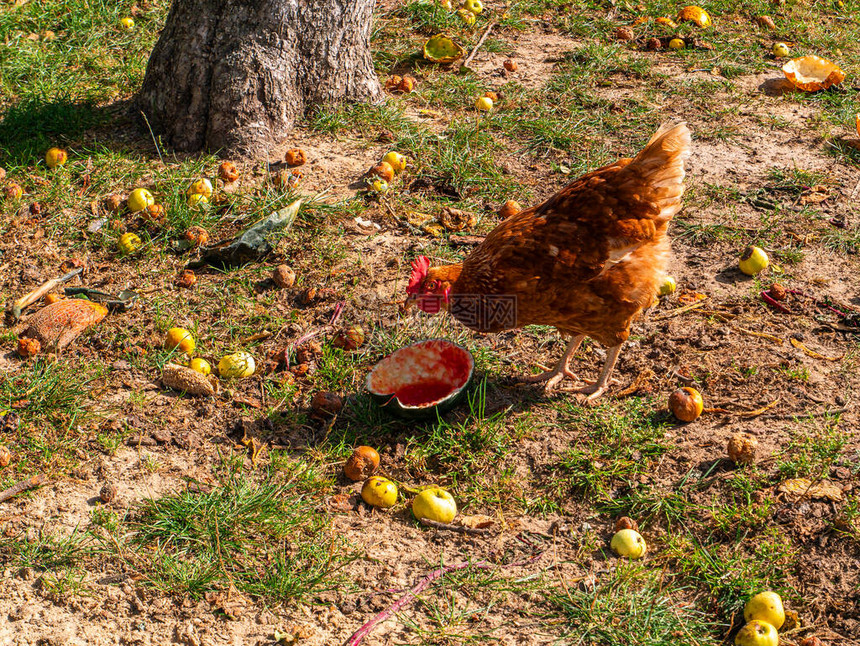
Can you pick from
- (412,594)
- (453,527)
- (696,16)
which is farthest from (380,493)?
(696,16)

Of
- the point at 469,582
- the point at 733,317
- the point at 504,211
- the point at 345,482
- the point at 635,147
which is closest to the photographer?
the point at 469,582

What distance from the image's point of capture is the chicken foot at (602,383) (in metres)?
4.28

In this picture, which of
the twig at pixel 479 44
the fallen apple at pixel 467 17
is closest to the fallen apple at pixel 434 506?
the twig at pixel 479 44

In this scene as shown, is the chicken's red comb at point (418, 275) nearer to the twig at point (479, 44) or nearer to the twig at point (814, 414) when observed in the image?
the twig at point (814, 414)

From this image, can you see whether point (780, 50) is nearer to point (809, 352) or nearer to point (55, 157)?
point (809, 352)

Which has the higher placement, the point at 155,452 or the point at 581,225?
the point at 581,225

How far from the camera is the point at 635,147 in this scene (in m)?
6.14

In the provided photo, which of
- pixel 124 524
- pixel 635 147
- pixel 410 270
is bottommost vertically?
pixel 124 524

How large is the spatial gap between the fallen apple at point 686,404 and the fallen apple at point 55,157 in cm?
473

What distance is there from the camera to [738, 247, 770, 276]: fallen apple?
4961 millimetres

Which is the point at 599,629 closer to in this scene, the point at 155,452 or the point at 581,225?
the point at 581,225

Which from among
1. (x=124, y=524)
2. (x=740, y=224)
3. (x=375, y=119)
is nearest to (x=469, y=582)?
(x=124, y=524)

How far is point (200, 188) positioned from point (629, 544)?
12.4 feet

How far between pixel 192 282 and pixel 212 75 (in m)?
1.76
